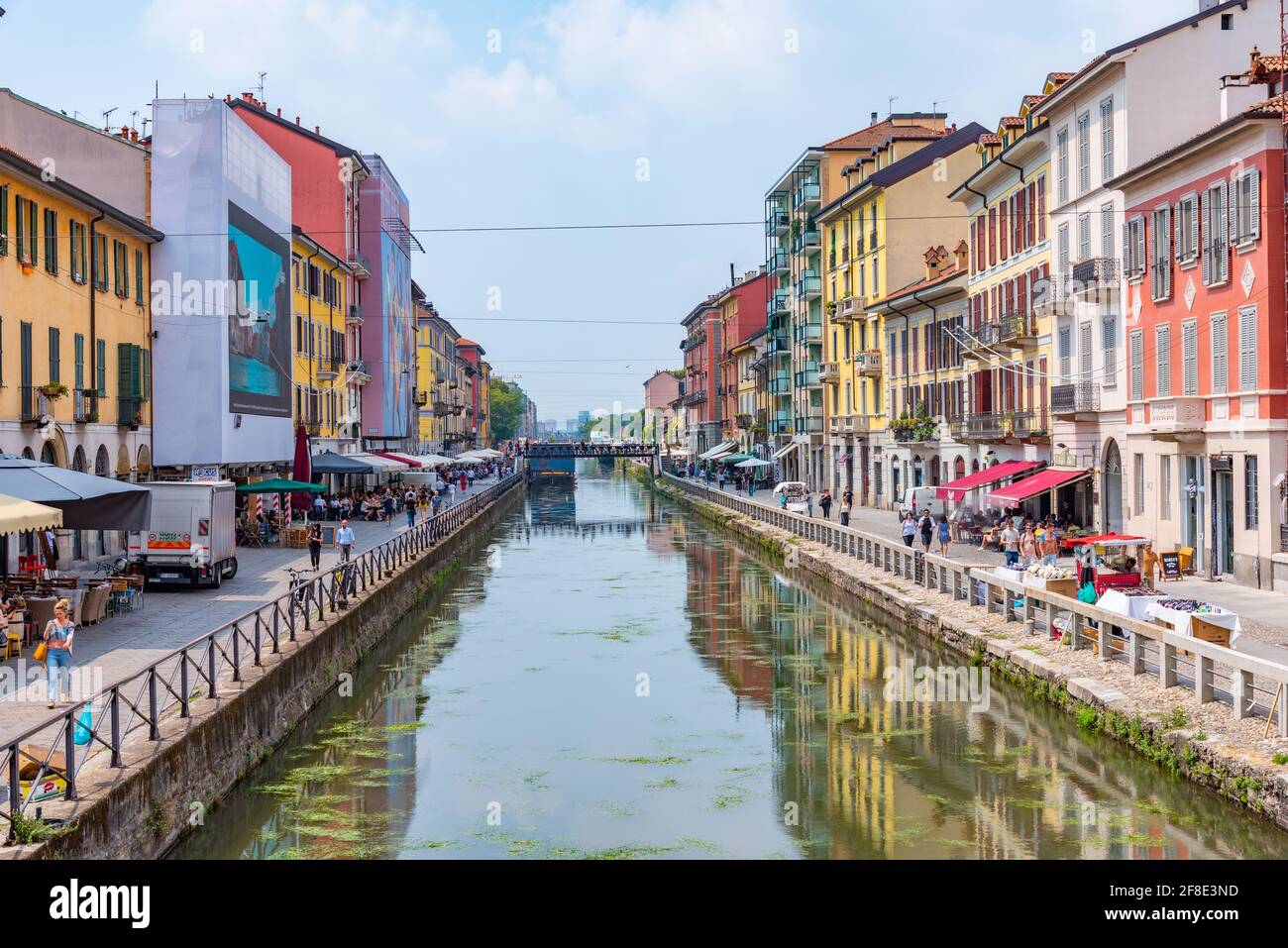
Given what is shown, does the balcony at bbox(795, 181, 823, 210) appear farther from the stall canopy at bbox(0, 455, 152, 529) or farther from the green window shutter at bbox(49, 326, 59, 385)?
the stall canopy at bbox(0, 455, 152, 529)

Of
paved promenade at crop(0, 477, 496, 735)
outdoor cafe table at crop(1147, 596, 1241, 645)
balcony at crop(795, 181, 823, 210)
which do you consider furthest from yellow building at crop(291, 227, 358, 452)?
outdoor cafe table at crop(1147, 596, 1241, 645)

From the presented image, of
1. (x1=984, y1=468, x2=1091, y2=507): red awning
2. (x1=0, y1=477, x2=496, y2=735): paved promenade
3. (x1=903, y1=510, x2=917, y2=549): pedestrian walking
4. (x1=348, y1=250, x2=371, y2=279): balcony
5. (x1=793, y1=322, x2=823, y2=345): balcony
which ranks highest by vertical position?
(x1=348, y1=250, x2=371, y2=279): balcony

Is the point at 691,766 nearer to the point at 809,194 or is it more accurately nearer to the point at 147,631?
the point at 147,631

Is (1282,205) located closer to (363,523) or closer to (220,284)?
(220,284)

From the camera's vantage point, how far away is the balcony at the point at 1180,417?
28.2m

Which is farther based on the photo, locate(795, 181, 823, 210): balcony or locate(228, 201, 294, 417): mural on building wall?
locate(795, 181, 823, 210): balcony

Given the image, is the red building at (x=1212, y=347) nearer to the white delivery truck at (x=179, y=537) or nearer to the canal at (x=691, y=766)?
the canal at (x=691, y=766)

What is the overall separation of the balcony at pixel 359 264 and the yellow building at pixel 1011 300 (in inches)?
1252

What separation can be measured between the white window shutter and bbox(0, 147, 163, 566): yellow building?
81.2 feet

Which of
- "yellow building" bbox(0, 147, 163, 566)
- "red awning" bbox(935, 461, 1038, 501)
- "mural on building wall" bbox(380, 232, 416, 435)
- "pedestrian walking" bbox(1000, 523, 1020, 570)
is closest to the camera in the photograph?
"yellow building" bbox(0, 147, 163, 566)

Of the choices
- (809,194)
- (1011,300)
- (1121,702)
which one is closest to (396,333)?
(809,194)

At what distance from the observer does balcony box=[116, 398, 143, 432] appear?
118ft
